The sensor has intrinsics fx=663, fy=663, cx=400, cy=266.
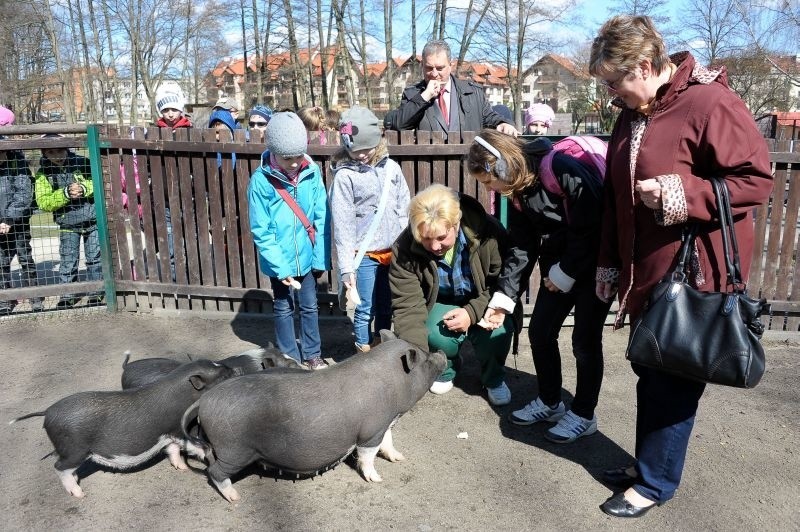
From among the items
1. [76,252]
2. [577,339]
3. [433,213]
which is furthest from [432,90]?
[76,252]

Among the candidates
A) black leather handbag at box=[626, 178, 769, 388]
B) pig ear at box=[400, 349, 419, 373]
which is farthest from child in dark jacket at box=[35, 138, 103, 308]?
black leather handbag at box=[626, 178, 769, 388]

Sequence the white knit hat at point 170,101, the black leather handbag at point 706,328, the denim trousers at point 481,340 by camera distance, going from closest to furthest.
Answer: the black leather handbag at point 706,328, the denim trousers at point 481,340, the white knit hat at point 170,101

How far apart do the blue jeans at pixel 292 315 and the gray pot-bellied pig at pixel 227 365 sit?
0.82 metres

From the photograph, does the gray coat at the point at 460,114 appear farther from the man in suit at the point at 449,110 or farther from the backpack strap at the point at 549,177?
the backpack strap at the point at 549,177

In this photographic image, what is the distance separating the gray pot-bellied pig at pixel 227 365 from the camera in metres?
3.89

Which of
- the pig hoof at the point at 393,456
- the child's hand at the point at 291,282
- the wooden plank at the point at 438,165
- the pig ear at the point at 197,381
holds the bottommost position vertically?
the pig hoof at the point at 393,456

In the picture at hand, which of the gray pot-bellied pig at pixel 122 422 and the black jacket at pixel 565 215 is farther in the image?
the black jacket at pixel 565 215

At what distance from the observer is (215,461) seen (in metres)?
3.37

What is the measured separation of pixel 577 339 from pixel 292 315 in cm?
222

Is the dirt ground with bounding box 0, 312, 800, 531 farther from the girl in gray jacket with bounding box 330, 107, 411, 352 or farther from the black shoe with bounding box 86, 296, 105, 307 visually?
the black shoe with bounding box 86, 296, 105, 307

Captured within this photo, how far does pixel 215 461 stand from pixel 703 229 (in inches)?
101

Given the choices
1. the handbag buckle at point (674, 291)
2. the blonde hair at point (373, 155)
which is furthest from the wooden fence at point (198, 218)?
the handbag buckle at point (674, 291)

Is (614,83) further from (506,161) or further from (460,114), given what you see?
(460,114)

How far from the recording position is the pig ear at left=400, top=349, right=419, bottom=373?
3.54m
